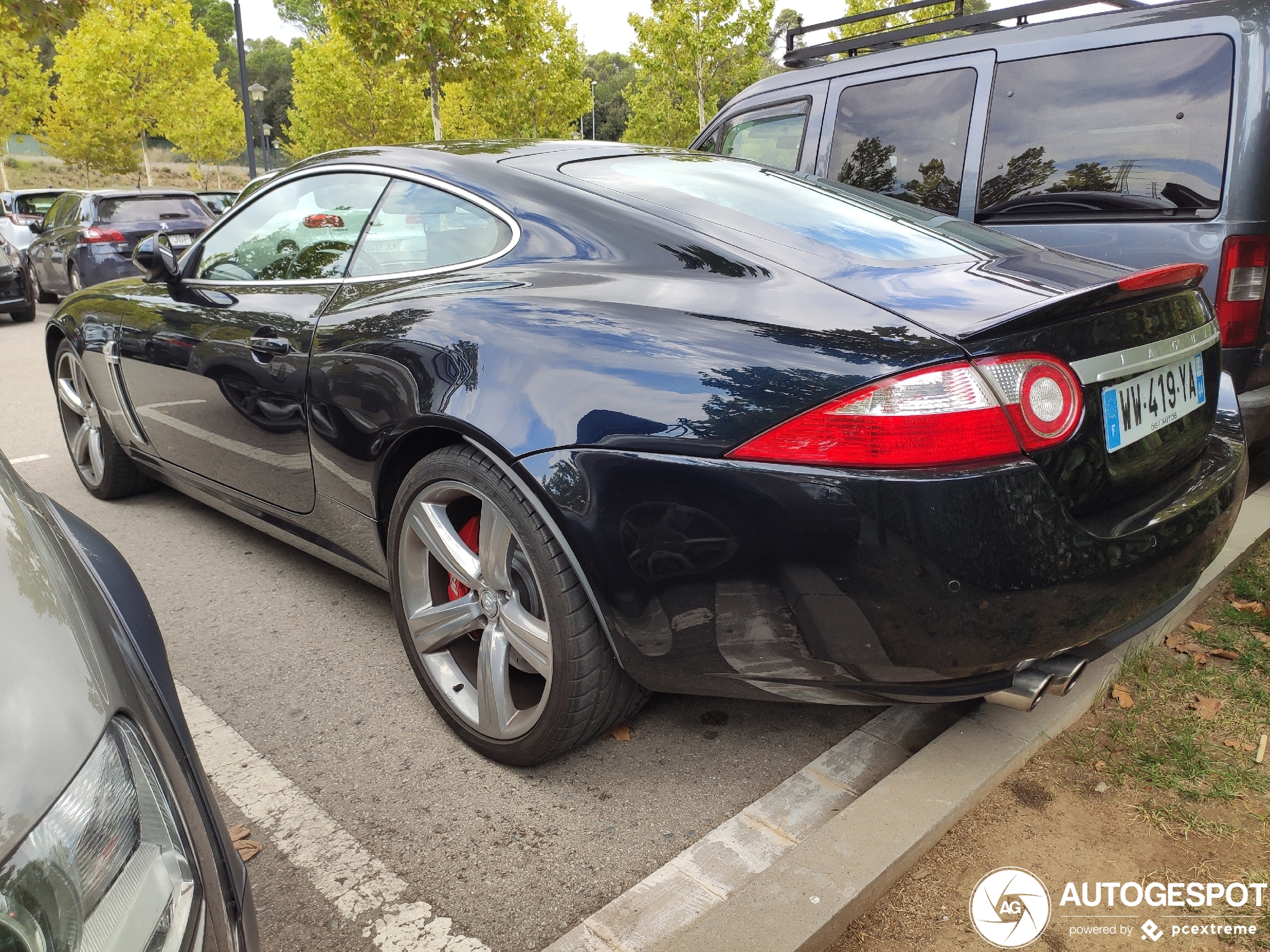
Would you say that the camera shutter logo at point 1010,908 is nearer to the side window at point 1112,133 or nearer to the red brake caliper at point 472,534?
the red brake caliper at point 472,534

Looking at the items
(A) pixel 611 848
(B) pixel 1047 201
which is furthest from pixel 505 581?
(B) pixel 1047 201

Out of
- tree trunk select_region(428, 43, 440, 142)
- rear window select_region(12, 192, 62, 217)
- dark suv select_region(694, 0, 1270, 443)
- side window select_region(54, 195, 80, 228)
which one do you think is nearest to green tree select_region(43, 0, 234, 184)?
rear window select_region(12, 192, 62, 217)

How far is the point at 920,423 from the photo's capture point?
5.68 feet

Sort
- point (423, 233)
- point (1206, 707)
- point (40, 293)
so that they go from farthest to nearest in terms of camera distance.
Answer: point (40, 293) < point (423, 233) < point (1206, 707)

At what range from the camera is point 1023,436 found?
69.3 inches

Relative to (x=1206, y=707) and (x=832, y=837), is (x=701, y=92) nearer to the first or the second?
(x=1206, y=707)

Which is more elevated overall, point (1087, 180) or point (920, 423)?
point (1087, 180)

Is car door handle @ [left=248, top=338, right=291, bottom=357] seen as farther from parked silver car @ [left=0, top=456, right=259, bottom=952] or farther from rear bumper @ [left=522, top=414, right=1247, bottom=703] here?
parked silver car @ [left=0, top=456, right=259, bottom=952]

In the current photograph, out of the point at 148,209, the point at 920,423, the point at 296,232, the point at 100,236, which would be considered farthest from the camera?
the point at 148,209

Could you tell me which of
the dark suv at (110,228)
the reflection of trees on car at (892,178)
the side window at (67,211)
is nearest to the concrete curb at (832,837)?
the reflection of trees on car at (892,178)

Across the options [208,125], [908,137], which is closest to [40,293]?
[908,137]

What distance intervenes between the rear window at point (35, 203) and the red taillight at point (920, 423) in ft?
58.6

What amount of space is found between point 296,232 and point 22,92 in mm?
37313

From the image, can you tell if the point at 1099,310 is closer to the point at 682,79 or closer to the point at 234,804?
the point at 234,804
